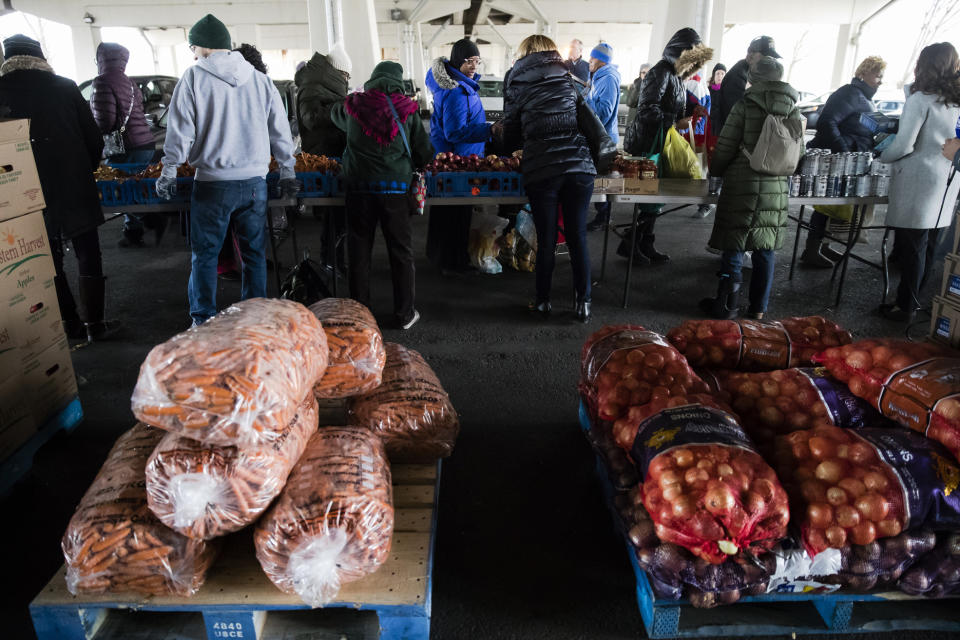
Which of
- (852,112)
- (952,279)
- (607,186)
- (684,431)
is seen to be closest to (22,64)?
(607,186)

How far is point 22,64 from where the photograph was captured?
159 inches

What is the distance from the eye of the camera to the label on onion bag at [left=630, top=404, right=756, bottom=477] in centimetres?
202

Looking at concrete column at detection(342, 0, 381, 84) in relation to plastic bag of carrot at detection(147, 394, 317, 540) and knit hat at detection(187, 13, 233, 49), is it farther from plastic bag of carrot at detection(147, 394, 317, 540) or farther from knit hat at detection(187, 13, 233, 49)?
plastic bag of carrot at detection(147, 394, 317, 540)

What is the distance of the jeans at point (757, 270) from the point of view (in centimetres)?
472

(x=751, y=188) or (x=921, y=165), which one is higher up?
(x=921, y=165)

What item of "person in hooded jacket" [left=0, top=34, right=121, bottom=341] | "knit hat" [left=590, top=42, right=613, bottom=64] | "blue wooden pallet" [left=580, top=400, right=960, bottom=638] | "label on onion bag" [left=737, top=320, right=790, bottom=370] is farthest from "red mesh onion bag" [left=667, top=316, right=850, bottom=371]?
"knit hat" [left=590, top=42, right=613, bottom=64]

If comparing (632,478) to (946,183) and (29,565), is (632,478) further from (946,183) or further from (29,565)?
(946,183)

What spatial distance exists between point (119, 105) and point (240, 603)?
594cm

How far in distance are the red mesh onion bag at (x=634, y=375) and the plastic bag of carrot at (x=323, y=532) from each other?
1.05 meters

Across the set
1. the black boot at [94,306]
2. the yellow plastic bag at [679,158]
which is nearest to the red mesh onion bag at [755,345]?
the yellow plastic bag at [679,158]

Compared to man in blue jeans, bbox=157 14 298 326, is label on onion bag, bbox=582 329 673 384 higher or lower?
lower

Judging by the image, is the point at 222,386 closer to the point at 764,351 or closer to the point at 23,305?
the point at 23,305

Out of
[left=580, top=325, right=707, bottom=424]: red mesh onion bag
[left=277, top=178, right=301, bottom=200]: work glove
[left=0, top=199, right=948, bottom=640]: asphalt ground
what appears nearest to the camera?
[left=0, top=199, right=948, bottom=640]: asphalt ground

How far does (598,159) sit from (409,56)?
24.3 m
